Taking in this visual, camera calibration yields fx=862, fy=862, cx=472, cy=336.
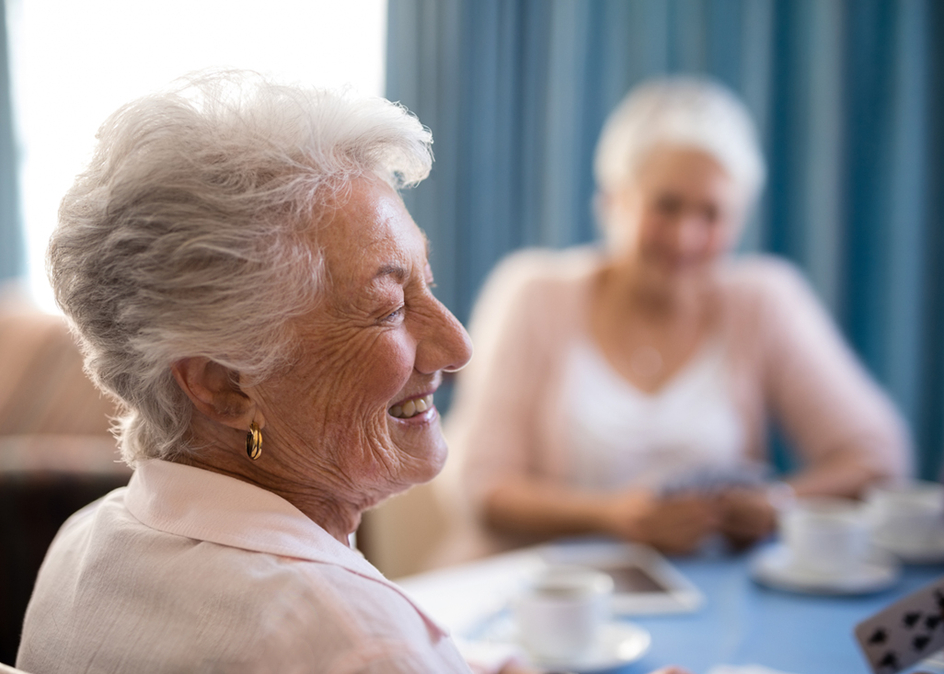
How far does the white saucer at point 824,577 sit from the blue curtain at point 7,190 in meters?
3.63

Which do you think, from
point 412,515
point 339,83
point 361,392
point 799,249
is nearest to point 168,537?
point 361,392

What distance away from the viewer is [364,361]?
0.79 m

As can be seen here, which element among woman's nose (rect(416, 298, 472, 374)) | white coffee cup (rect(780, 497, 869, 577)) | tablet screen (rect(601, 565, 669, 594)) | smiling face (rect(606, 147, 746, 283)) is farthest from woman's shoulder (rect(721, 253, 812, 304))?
woman's nose (rect(416, 298, 472, 374))

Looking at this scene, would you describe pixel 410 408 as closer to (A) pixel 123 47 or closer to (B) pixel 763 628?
(B) pixel 763 628

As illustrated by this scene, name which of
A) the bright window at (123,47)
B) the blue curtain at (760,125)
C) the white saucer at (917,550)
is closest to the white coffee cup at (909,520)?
the white saucer at (917,550)

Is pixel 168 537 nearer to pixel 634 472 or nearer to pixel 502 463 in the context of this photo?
pixel 502 463

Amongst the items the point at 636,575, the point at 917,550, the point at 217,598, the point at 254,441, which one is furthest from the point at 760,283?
the point at 217,598

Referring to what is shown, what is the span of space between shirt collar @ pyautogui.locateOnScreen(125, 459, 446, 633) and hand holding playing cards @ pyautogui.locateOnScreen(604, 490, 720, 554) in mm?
966

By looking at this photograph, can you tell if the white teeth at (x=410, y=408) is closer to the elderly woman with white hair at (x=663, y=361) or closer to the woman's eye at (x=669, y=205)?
the elderly woman with white hair at (x=663, y=361)

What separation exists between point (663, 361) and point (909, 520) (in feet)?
2.60

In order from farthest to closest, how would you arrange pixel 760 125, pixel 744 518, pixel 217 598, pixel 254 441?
pixel 760 125 < pixel 744 518 < pixel 254 441 < pixel 217 598

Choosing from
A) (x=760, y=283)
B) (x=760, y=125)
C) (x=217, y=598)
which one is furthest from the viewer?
(x=760, y=125)

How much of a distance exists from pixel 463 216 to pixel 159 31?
1390 millimetres

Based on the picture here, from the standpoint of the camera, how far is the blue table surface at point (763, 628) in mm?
1104
